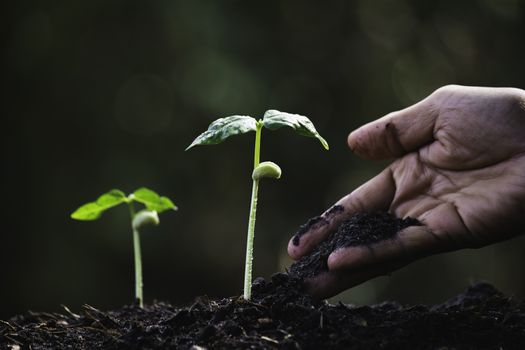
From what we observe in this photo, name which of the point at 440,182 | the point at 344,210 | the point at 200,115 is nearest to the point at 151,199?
the point at 344,210

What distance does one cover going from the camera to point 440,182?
1955mm

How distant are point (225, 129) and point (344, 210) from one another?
73 centimetres

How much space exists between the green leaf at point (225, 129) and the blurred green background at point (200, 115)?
4.72 m

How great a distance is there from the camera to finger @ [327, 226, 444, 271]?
59.8 inches

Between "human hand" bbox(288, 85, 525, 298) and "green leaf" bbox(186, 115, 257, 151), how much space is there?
1.61 feet

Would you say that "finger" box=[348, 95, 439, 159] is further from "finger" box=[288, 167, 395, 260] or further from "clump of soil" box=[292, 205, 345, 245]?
"clump of soil" box=[292, 205, 345, 245]

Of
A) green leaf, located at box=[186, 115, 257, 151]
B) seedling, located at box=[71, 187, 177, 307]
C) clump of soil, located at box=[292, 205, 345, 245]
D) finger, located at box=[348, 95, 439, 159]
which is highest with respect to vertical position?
finger, located at box=[348, 95, 439, 159]

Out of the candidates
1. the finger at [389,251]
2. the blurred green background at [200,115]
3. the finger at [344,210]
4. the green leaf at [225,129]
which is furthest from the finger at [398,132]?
the blurred green background at [200,115]

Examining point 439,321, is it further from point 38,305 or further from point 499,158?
point 38,305

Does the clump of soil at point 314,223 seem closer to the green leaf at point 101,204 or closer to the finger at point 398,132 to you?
the finger at point 398,132

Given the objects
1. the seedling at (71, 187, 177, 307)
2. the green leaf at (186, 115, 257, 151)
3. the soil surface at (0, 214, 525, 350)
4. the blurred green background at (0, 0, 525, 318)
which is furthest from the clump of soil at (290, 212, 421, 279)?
the blurred green background at (0, 0, 525, 318)

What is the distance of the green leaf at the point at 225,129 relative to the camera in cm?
133

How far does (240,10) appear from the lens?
6.63m

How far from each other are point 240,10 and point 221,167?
2.09 meters
